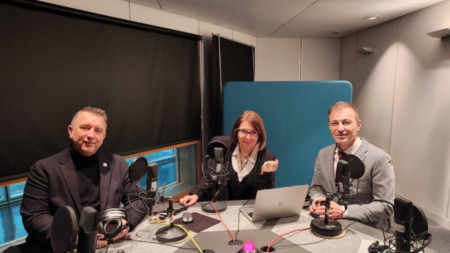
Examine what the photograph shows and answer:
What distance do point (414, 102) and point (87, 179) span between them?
3.81 metres

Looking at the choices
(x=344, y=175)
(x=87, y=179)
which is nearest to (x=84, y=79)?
(x=87, y=179)

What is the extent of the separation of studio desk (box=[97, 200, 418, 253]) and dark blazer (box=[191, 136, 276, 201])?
1.15ft

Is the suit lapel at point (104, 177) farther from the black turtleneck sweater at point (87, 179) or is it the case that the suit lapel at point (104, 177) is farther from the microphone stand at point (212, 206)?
the microphone stand at point (212, 206)

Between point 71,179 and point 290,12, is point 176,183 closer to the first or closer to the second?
point 71,179

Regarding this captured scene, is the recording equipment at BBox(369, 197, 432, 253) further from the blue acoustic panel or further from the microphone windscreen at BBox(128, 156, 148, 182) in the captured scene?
the blue acoustic panel

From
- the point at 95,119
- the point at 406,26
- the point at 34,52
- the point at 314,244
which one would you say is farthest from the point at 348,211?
the point at 406,26

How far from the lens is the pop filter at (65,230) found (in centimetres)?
80

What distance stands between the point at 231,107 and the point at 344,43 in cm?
315

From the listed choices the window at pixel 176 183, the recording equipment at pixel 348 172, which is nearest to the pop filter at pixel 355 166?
the recording equipment at pixel 348 172

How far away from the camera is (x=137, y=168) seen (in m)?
1.21

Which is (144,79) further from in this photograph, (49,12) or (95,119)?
(95,119)

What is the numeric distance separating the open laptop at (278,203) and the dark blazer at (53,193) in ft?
2.29

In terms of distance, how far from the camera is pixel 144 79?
3033 mm

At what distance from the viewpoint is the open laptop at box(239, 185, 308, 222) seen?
59.4 inches
